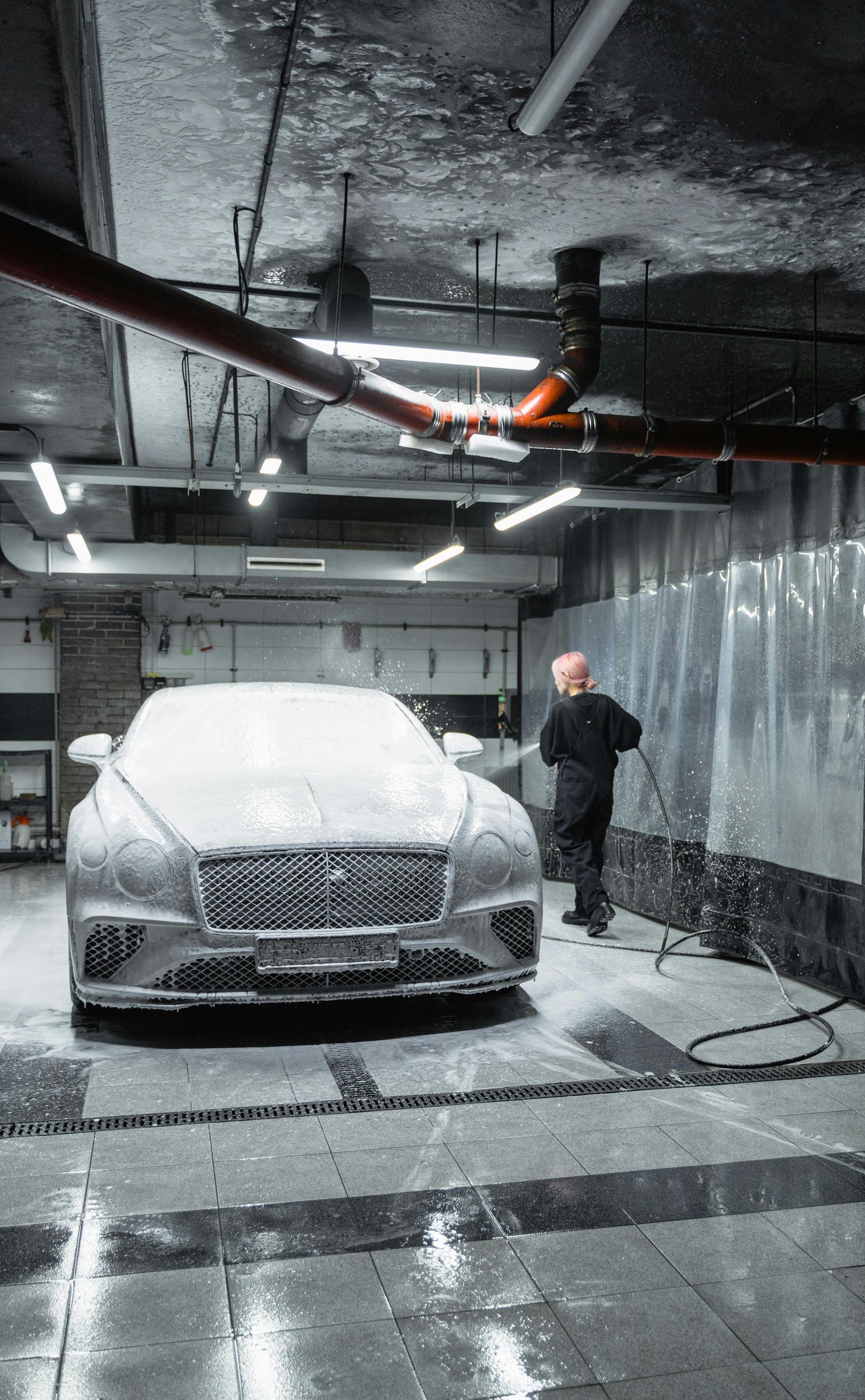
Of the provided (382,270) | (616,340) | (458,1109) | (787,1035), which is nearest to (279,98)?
(382,270)

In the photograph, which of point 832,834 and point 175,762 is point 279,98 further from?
point 832,834

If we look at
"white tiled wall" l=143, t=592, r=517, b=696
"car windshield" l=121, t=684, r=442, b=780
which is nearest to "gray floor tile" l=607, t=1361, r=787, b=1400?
"car windshield" l=121, t=684, r=442, b=780

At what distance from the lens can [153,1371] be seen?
2.19 meters

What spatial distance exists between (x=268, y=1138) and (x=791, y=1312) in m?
1.74

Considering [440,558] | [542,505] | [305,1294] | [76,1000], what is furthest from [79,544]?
[305,1294]

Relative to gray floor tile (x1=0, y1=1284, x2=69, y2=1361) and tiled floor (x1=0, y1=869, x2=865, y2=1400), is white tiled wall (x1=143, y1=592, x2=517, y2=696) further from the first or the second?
gray floor tile (x1=0, y1=1284, x2=69, y2=1361)

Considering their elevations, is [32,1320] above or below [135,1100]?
above

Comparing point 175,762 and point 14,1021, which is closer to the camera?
Answer: point 14,1021

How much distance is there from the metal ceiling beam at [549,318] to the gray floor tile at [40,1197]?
4.21 meters

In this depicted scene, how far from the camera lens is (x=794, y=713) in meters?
6.31

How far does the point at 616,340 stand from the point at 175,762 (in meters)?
3.50

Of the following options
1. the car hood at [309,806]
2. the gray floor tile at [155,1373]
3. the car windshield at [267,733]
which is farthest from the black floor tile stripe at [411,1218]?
the car windshield at [267,733]

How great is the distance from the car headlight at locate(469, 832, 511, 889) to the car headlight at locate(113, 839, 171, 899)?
1.31 metres

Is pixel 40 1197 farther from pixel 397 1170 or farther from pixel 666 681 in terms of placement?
pixel 666 681
